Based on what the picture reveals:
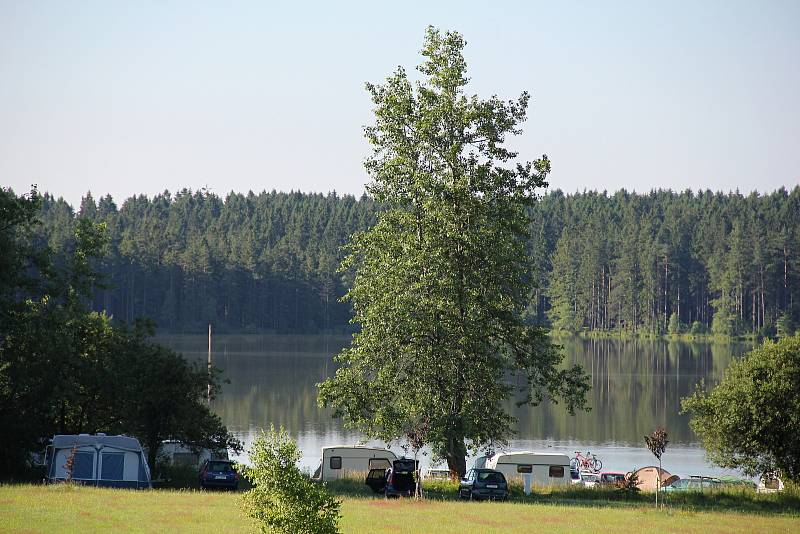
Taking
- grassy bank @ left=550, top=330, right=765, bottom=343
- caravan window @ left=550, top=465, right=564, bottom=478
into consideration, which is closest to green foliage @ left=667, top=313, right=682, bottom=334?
grassy bank @ left=550, top=330, right=765, bottom=343

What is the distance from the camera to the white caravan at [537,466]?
154ft

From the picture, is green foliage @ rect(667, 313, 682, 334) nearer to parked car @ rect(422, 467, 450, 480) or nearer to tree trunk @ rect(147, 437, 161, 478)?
parked car @ rect(422, 467, 450, 480)

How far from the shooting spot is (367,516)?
30672 millimetres

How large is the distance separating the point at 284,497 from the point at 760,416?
79.7 ft

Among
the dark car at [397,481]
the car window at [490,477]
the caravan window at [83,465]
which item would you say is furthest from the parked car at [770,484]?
the caravan window at [83,465]

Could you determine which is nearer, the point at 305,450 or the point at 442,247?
Answer: the point at 442,247

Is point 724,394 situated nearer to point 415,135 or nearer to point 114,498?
point 415,135

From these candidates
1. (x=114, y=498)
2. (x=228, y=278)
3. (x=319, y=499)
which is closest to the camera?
(x=319, y=499)

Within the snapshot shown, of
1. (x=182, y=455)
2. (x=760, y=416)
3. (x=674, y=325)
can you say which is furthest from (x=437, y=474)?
(x=674, y=325)

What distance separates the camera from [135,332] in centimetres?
4616

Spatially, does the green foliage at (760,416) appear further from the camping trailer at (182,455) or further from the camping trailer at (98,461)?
the camping trailer at (98,461)

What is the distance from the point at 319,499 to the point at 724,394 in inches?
940

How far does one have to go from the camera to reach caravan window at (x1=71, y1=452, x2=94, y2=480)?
36.9 metres

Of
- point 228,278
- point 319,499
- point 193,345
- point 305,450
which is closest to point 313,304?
point 228,278
